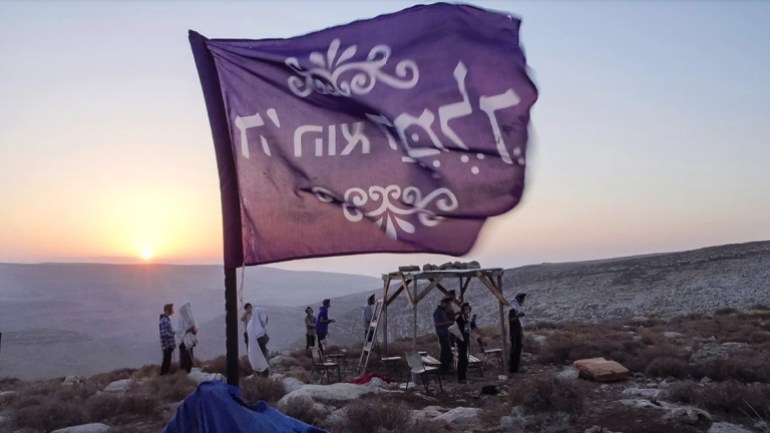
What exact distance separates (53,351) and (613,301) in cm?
4611

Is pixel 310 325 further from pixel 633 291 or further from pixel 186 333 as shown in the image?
pixel 633 291

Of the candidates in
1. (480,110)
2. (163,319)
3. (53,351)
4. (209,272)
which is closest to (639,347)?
(163,319)

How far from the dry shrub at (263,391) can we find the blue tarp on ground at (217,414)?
7.93m

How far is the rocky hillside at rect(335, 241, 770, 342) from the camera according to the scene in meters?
36.9

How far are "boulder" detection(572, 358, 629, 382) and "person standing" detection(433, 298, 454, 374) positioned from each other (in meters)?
3.10

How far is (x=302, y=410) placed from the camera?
9.90 m

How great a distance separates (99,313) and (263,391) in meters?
105

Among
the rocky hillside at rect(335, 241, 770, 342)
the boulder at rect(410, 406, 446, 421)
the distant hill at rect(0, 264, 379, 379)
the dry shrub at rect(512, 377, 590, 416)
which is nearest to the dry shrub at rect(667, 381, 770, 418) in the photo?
the dry shrub at rect(512, 377, 590, 416)

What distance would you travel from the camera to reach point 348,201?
426 cm

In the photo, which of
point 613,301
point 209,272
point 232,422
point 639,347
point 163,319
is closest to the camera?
point 232,422

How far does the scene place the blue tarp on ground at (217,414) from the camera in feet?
12.9

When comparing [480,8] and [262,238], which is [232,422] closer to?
[262,238]

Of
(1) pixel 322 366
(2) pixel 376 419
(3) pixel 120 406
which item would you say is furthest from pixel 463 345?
(3) pixel 120 406

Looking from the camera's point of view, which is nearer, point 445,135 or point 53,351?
point 445,135
